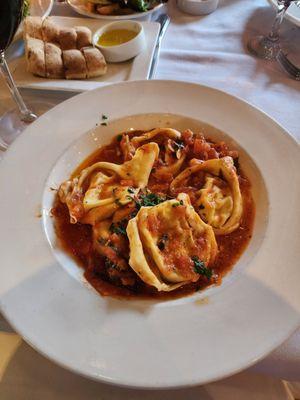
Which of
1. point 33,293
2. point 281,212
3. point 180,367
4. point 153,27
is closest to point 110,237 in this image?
point 33,293

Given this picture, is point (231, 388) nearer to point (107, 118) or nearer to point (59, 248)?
point (59, 248)

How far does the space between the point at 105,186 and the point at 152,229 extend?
19.1 inches

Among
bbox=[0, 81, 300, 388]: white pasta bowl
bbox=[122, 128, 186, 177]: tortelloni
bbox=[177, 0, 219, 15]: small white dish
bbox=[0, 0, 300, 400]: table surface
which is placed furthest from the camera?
bbox=[177, 0, 219, 15]: small white dish

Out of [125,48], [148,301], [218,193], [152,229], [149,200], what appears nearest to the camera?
[148,301]

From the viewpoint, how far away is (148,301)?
4.93 feet

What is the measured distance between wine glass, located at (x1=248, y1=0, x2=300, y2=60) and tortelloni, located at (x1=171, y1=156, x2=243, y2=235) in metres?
1.27

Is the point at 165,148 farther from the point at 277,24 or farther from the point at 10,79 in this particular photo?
the point at 277,24

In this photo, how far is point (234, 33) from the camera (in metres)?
2.96

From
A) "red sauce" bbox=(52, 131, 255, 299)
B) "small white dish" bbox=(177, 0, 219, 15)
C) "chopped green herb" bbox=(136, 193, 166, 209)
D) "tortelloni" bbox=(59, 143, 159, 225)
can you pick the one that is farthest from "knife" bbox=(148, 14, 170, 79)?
"chopped green herb" bbox=(136, 193, 166, 209)

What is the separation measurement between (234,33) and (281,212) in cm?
194

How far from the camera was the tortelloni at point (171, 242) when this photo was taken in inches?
62.4

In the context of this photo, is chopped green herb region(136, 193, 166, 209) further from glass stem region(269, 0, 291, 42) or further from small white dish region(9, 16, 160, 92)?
glass stem region(269, 0, 291, 42)

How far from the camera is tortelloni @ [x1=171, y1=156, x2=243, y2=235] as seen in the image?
186cm

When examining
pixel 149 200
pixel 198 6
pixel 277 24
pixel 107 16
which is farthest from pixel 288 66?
pixel 149 200
